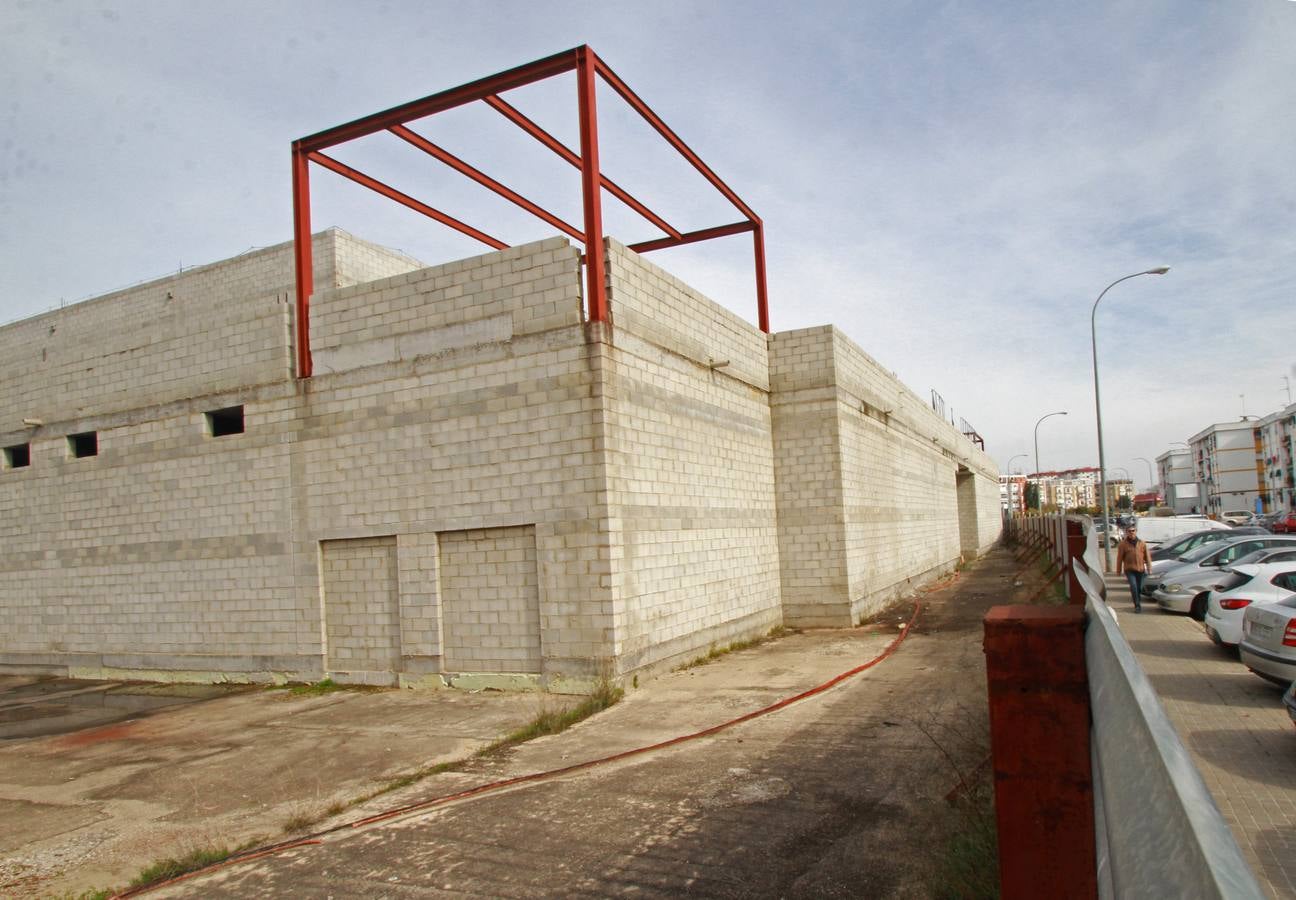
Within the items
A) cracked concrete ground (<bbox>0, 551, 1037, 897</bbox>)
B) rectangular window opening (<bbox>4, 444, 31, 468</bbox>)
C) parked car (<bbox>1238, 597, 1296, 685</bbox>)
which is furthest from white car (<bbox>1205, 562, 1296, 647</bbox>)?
rectangular window opening (<bbox>4, 444, 31, 468</bbox>)

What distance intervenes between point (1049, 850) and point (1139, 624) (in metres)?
15.2

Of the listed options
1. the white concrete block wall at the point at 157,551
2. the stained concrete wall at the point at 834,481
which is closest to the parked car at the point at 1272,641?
the stained concrete wall at the point at 834,481

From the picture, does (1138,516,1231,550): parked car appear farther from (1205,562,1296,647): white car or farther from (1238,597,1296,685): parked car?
(1238,597,1296,685): parked car

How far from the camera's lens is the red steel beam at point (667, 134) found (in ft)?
44.6

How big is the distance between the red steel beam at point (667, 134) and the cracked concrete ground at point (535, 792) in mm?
9367

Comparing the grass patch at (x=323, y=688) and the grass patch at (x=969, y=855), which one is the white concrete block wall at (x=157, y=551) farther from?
the grass patch at (x=969, y=855)

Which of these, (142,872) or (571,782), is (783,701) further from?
(142,872)

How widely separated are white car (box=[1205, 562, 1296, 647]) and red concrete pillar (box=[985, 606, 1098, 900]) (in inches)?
429

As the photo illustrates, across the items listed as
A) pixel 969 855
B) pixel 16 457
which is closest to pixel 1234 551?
pixel 969 855

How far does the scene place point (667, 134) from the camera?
1547 centimetres

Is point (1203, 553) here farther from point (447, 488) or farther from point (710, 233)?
point (447, 488)

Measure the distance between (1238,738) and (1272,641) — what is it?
1.92 m

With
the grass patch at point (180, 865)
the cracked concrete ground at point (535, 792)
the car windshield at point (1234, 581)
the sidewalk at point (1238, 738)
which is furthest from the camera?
the car windshield at point (1234, 581)

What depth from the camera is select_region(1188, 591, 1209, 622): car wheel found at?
16814mm
